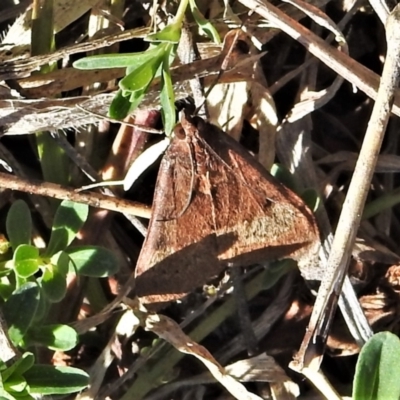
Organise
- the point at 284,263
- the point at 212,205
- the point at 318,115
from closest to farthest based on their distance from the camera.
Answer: the point at 212,205, the point at 284,263, the point at 318,115

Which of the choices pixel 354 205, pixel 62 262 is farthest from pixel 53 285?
pixel 354 205

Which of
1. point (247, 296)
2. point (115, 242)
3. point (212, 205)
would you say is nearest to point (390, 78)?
point (212, 205)

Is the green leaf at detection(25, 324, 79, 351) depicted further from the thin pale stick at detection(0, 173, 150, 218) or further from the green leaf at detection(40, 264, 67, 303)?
the thin pale stick at detection(0, 173, 150, 218)

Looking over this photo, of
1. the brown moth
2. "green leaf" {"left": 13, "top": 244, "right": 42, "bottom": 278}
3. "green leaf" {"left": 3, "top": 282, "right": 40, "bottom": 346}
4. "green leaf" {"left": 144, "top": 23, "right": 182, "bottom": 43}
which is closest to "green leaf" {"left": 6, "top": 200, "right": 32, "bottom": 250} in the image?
"green leaf" {"left": 13, "top": 244, "right": 42, "bottom": 278}

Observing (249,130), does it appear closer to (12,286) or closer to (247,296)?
(247,296)

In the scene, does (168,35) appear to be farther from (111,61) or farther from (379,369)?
(379,369)
